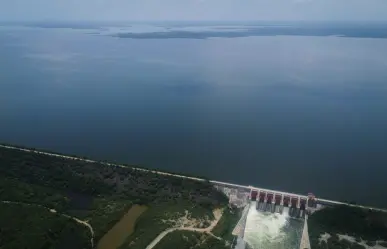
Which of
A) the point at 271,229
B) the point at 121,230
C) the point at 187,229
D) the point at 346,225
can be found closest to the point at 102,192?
the point at 121,230

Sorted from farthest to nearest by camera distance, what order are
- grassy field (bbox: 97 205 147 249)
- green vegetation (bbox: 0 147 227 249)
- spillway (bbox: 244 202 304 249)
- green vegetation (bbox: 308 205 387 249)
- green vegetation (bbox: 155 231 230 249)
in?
green vegetation (bbox: 0 147 227 249) < grassy field (bbox: 97 205 147 249) < spillway (bbox: 244 202 304 249) < green vegetation (bbox: 308 205 387 249) < green vegetation (bbox: 155 231 230 249)

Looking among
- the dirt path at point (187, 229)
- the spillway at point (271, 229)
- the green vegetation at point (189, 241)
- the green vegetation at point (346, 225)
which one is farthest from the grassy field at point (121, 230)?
the green vegetation at point (346, 225)

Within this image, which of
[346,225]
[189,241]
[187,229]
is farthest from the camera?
[346,225]

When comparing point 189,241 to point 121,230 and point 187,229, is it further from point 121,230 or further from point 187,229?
point 121,230

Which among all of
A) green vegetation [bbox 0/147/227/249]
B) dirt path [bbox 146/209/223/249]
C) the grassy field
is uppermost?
green vegetation [bbox 0/147/227/249]

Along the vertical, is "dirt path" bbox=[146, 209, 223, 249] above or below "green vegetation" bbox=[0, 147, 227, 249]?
below

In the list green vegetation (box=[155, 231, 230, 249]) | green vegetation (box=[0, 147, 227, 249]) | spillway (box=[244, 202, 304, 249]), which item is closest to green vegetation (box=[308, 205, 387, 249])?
spillway (box=[244, 202, 304, 249])

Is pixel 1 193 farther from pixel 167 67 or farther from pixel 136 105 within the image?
pixel 167 67

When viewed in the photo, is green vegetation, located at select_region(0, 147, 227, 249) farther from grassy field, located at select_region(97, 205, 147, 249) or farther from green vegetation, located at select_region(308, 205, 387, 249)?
green vegetation, located at select_region(308, 205, 387, 249)
